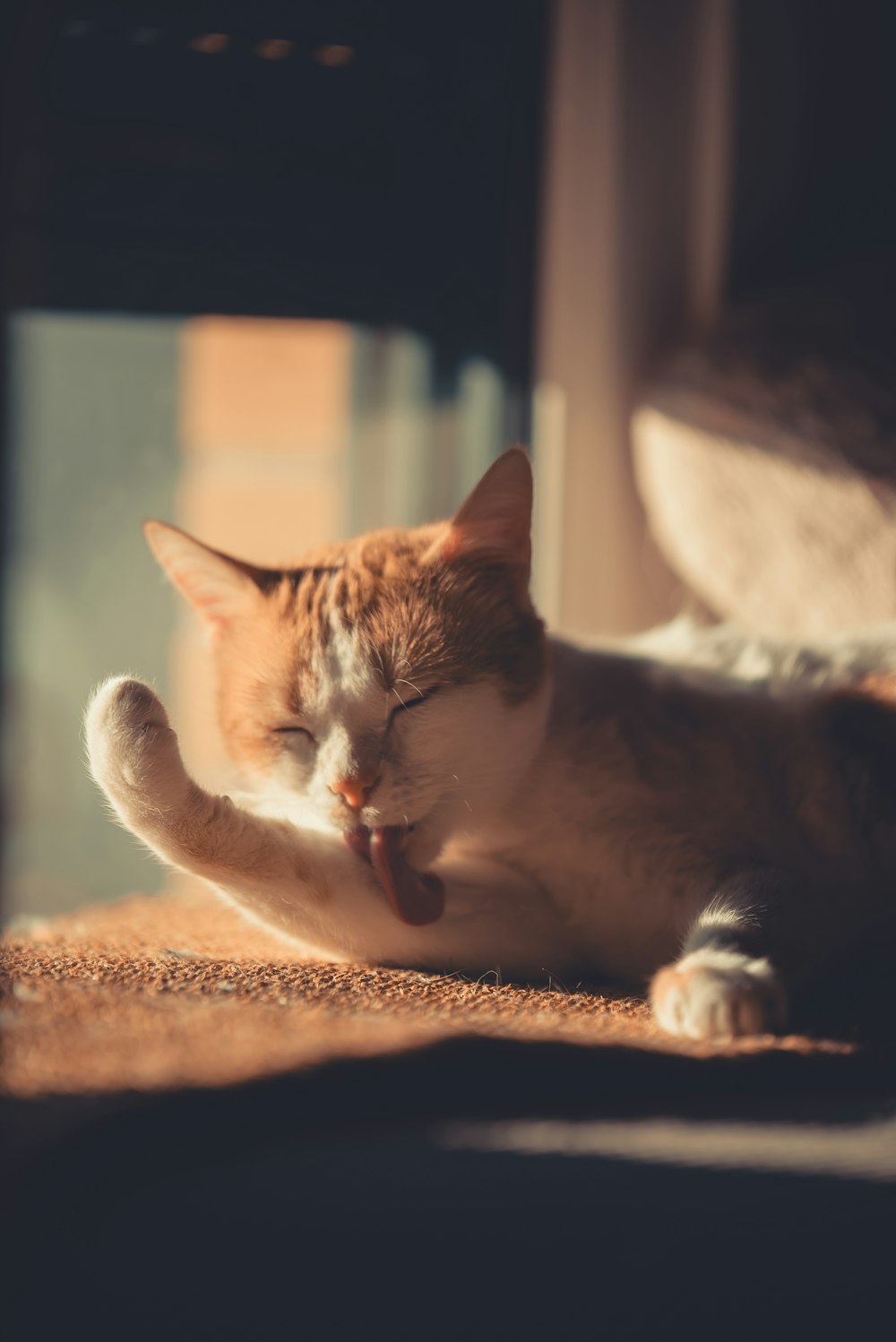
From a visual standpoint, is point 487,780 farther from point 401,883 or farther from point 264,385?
point 264,385

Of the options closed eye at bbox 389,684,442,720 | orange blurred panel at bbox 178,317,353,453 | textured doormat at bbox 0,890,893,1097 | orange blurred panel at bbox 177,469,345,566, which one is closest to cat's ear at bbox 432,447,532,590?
closed eye at bbox 389,684,442,720

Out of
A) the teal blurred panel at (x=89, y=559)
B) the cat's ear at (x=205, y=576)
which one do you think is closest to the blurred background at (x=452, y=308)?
the teal blurred panel at (x=89, y=559)

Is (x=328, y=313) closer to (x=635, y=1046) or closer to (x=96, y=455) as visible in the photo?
(x=96, y=455)

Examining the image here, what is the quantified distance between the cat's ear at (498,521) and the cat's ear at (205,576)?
0.21 metres

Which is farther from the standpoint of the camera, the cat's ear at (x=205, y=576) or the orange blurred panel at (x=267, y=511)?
the orange blurred panel at (x=267, y=511)

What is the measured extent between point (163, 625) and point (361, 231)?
822 mm

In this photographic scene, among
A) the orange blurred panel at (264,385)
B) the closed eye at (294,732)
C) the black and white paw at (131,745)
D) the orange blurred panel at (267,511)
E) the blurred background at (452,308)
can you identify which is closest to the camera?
the black and white paw at (131,745)

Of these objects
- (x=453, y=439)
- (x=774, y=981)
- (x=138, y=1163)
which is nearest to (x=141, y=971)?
(x=138, y=1163)

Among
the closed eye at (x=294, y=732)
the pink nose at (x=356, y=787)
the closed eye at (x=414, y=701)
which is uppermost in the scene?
the closed eye at (x=414, y=701)

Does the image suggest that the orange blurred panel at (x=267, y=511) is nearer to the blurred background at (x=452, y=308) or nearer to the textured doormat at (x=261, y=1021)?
the blurred background at (x=452, y=308)

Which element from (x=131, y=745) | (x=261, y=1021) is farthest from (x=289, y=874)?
(x=261, y=1021)

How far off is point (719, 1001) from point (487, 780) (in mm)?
373

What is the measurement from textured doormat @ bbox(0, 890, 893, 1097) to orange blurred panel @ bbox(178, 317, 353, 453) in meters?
1.38

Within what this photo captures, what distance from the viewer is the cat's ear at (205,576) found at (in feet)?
3.85
